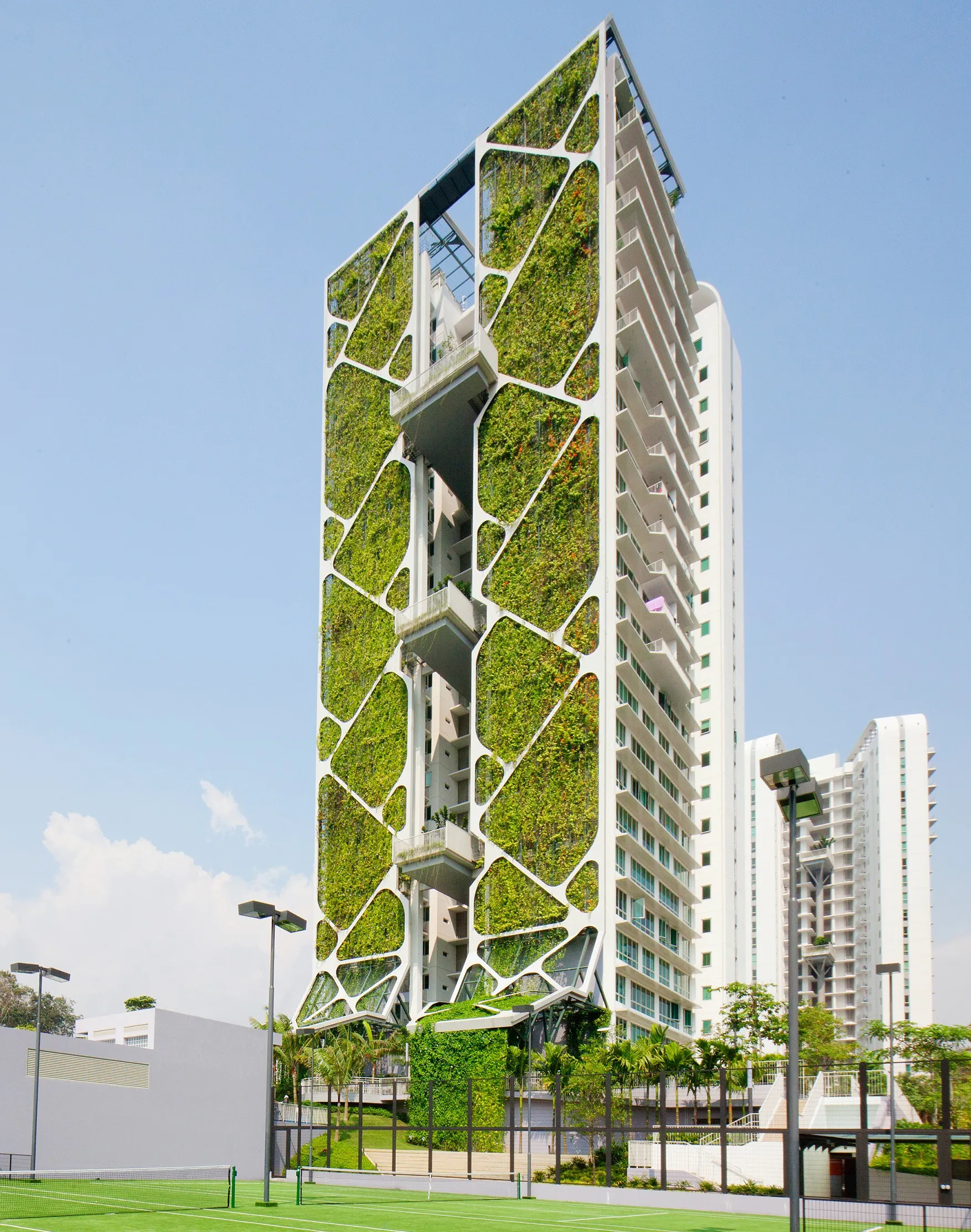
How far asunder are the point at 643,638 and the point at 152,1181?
42989 mm

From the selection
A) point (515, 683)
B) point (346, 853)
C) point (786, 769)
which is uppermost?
point (515, 683)

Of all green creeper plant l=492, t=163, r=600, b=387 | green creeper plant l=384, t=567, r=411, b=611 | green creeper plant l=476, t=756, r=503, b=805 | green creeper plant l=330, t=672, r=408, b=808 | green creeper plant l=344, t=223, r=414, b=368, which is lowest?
green creeper plant l=476, t=756, r=503, b=805

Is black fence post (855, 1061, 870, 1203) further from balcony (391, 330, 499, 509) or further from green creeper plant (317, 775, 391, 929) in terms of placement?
balcony (391, 330, 499, 509)

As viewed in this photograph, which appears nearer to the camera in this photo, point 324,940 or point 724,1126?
point 724,1126

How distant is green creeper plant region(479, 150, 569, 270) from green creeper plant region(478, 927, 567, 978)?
1531 inches

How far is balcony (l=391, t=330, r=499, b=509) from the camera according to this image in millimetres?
71312

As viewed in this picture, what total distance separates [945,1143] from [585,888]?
1061 inches

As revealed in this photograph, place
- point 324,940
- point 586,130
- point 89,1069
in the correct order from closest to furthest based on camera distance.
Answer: point 89,1069, point 586,130, point 324,940

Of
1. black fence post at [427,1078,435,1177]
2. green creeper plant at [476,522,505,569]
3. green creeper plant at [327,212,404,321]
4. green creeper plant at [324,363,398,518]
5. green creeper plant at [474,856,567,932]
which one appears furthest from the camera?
green creeper plant at [327,212,404,321]

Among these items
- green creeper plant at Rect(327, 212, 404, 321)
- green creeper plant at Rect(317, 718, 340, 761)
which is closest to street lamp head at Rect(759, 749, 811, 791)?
green creeper plant at Rect(317, 718, 340, 761)

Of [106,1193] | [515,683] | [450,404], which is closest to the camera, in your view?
[106,1193]

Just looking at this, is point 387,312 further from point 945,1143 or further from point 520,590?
point 945,1143

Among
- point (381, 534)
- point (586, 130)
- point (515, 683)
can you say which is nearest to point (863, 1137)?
point (515, 683)

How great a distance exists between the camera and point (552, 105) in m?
73.2
